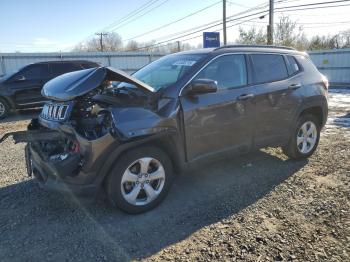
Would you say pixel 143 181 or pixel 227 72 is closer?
pixel 143 181

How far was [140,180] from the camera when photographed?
3.70 m

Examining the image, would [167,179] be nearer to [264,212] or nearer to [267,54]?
[264,212]

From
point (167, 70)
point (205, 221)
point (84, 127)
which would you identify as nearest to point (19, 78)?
point (167, 70)

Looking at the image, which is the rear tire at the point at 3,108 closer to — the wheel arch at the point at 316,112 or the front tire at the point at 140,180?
the front tire at the point at 140,180

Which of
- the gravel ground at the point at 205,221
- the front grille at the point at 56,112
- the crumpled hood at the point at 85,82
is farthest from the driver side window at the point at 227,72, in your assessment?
the front grille at the point at 56,112

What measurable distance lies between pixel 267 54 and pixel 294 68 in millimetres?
627

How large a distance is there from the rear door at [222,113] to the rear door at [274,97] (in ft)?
0.62

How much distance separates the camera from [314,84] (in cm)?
541

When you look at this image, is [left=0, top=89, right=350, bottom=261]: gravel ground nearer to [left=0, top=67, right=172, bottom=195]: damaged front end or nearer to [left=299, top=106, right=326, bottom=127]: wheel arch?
[left=0, top=67, right=172, bottom=195]: damaged front end

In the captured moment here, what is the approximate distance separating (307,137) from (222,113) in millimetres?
2154

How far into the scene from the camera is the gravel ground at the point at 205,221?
3.10 meters

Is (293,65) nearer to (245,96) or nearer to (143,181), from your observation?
(245,96)

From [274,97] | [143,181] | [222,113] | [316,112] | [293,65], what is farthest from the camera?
[316,112]

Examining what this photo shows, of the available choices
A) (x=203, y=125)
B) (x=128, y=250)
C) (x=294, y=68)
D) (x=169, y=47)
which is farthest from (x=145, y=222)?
(x=169, y=47)
